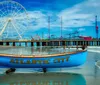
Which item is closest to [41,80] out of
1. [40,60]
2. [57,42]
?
[40,60]

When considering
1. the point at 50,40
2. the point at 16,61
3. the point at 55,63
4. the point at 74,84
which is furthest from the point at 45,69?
the point at 50,40

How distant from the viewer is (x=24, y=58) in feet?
50.3

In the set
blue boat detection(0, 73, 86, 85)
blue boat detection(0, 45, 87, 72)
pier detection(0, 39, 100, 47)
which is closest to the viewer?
blue boat detection(0, 73, 86, 85)

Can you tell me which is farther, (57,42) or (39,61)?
(57,42)

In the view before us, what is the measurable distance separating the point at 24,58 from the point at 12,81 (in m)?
2.66

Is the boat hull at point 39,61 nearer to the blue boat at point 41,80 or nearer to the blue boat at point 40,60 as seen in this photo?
the blue boat at point 40,60

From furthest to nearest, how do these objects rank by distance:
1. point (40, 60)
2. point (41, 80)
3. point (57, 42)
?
point (57, 42) < point (40, 60) < point (41, 80)

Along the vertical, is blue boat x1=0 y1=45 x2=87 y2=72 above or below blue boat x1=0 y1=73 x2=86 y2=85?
above

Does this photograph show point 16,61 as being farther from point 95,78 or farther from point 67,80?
point 95,78

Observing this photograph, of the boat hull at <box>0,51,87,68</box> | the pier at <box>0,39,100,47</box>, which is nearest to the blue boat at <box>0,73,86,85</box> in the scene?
the boat hull at <box>0,51,87,68</box>

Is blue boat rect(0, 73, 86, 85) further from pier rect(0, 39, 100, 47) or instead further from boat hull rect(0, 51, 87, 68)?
pier rect(0, 39, 100, 47)

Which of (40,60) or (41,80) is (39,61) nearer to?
(40,60)

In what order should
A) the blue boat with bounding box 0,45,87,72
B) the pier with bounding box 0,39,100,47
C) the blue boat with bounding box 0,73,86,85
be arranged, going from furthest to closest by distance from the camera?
the pier with bounding box 0,39,100,47, the blue boat with bounding box 0,45,87,72, the blue boat with bounding box 0,73,86,85

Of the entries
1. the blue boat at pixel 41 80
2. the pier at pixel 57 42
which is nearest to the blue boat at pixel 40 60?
the blue boat at pixel 41 80
